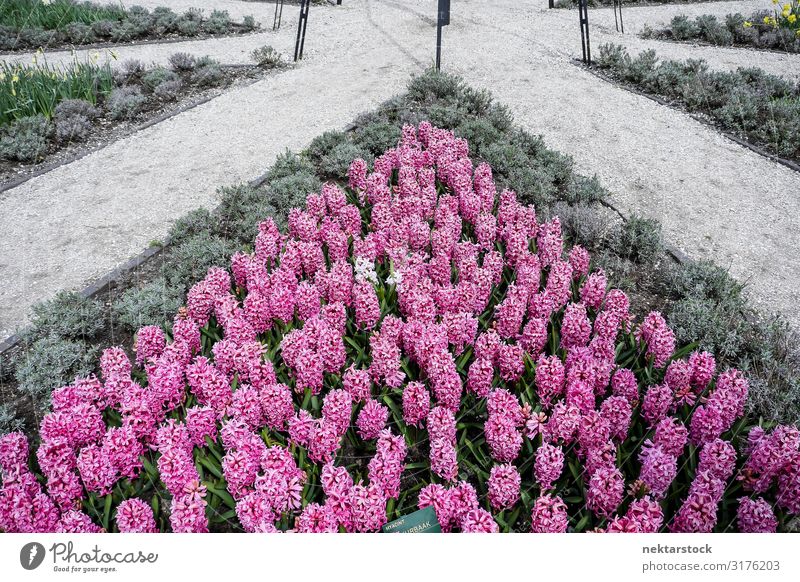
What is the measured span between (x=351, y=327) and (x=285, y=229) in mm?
1938

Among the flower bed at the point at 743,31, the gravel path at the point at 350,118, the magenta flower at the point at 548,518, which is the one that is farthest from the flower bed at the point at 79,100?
the flower bed at the point at 743,31

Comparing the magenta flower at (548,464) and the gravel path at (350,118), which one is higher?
the gravel path at (350,118)

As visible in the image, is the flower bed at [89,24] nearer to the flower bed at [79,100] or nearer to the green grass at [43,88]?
the flower bed at [79,100]

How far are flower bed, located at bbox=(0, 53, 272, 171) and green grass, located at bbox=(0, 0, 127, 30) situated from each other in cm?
326

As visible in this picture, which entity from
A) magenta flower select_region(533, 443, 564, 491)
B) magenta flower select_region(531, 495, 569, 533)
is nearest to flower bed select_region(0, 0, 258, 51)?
magenta flower select_region(533, 443, 564, 491)

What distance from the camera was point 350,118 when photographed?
31.6 feet

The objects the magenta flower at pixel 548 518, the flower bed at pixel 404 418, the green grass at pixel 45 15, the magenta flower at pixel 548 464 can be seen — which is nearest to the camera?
the magenta flower at pixel 548 518

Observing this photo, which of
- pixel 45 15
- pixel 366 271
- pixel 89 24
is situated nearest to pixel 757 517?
pixel 366 271

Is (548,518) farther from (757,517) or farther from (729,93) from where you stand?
(729,93)

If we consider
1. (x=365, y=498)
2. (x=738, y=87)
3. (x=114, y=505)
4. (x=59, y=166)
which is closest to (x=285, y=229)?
(x=114, y=505)
